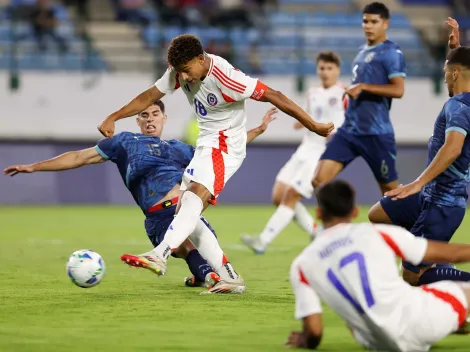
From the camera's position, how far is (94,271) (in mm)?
7188

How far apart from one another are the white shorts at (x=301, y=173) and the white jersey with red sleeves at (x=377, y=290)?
6.96 metres

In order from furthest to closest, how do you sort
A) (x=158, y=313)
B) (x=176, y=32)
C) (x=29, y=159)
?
(x=176, y=32), (x=29, y=159), (x=158, y=313)

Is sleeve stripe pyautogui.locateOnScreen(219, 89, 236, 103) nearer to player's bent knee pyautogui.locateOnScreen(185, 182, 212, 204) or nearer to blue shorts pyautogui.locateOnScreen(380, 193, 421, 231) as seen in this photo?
player's bent knee pyautogui.locateOnScreen(185, 182, 212, 204)

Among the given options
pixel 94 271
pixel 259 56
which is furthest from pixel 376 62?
pixel 259 56

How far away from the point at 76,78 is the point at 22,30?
1.61m

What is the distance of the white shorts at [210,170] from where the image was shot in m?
7.44

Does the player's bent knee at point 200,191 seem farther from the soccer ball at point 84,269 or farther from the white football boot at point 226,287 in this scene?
the soccer ball at point 84,269

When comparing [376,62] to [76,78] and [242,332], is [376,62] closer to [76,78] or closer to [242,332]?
[242,332]

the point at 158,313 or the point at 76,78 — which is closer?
the point at 158,313

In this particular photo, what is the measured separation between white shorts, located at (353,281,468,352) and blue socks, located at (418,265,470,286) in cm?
153

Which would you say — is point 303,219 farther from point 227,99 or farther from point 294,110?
point 294,110

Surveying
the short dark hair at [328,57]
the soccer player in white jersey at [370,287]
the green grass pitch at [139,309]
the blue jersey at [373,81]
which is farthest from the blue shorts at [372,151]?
the soccer player in white jersey at [370,287]

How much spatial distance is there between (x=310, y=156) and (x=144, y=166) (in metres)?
4.56

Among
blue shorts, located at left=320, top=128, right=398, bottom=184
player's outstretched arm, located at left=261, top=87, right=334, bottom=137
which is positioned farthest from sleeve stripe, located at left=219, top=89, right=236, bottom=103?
blue shorts, located at left=320, top=128, right=398, bottom=184
